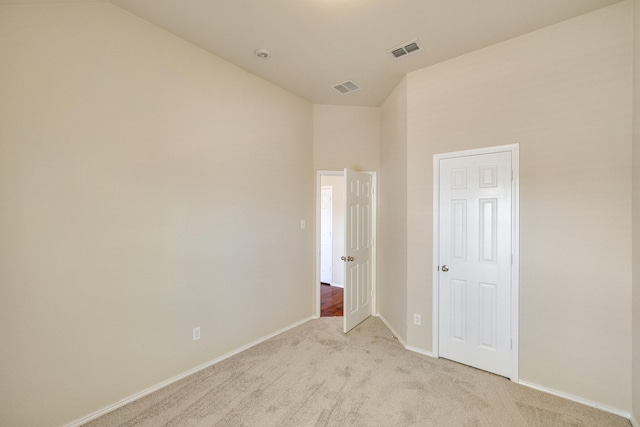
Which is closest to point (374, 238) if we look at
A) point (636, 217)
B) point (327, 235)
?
point (327, 235)

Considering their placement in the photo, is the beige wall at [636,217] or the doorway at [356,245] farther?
the doorway at [356,245]

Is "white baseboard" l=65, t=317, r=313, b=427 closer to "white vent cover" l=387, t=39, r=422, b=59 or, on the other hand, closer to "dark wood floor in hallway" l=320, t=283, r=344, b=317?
"dark wood floor in hallway" l=320, t=283, r=344, b=317

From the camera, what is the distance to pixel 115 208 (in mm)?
2037

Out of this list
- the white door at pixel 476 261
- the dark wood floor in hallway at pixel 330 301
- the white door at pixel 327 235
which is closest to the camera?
the white door at pixel 476 261

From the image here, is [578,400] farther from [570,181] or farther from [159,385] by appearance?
[159,385]

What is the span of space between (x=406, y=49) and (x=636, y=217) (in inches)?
87.6

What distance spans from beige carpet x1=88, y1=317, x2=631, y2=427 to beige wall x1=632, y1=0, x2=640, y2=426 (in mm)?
319

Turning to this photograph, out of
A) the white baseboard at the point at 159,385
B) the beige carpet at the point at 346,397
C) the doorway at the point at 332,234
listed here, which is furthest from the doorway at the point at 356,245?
the white baseboard at the point at 159,385

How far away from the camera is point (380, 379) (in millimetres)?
2408

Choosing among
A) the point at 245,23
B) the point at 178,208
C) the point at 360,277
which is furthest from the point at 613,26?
the point at 178,208

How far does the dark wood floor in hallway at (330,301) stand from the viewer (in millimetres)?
4148

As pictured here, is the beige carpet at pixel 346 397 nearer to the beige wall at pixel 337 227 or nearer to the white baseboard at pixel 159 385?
the white baseboard at pixel 159 385

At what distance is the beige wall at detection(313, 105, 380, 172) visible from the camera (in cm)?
395

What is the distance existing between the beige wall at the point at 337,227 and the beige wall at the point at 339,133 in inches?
62.2
